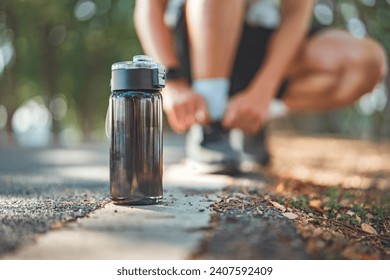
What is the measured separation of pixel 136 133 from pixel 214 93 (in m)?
0.80

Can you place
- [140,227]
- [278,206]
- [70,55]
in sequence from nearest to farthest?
[140,227]
[278,206]
[70,55]

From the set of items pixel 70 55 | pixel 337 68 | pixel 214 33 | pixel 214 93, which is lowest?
pixel 214 93

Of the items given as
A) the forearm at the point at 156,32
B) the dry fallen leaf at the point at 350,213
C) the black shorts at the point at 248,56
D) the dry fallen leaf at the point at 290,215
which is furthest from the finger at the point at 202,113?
the dry fallen leaf at the point at 290,215

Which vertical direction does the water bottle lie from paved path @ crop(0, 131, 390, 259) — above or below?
above

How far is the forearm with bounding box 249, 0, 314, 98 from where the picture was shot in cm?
206

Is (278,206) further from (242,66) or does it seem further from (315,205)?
(242,66)

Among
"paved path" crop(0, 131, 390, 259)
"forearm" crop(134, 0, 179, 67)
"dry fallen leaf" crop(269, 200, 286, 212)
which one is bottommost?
"dry fallen leaf" crop(269, 200, 286, 212)

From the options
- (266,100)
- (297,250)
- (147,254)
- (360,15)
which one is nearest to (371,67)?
(266,100)

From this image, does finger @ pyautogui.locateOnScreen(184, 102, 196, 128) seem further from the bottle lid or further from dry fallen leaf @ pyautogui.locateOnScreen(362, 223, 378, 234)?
dry fallen leaf @ pyautogui.locateOnScreen(362, 223, 378, 234)

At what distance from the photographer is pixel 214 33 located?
1956 millimetres

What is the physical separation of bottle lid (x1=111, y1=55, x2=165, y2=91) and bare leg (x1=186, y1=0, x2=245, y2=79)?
0.76 meters

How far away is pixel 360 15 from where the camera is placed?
4.16m

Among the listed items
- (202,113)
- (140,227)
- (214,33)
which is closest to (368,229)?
(140,227)

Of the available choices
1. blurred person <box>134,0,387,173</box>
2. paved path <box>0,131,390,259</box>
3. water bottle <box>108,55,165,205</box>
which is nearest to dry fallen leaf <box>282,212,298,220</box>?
paved path <box>0,131,390,259</box>
